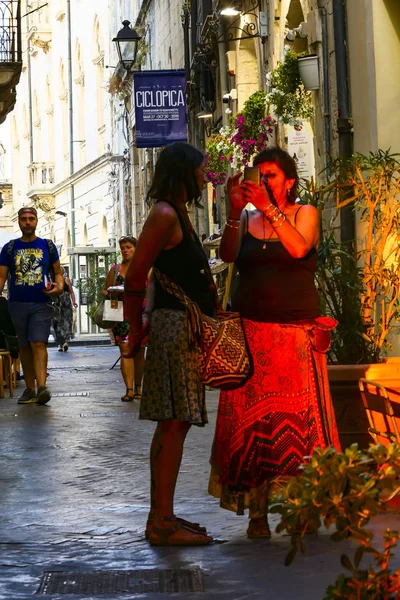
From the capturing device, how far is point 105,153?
48.8 metres

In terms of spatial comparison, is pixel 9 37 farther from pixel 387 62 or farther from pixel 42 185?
pixel 42 185

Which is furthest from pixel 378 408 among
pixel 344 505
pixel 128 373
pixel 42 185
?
pixel 42 185

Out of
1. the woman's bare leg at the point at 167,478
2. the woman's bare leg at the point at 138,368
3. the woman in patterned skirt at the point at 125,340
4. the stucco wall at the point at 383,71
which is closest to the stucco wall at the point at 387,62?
the stucco wall at the point at 383,71

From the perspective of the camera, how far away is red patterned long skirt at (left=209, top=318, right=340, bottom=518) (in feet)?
20.0

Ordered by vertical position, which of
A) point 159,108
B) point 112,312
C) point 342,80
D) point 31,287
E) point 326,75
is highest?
point 159,108

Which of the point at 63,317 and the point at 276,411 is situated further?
the point at 63,317

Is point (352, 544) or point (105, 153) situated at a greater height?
point (105, 153)

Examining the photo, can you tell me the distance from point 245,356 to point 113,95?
1647 inches

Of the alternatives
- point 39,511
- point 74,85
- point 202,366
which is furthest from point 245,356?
point 74,85

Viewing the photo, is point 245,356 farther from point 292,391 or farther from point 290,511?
point 290,511

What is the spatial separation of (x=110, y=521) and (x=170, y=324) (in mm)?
1212

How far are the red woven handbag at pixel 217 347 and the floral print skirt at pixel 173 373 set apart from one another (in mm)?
46

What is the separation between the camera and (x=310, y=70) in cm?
1388

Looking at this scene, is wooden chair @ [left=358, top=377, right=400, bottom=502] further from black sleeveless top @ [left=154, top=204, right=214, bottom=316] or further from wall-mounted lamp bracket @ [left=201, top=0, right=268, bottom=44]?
wall-mounted lamp bracket @ [left=201, top=0, right=268, bottom=44]
